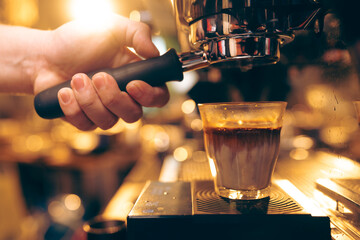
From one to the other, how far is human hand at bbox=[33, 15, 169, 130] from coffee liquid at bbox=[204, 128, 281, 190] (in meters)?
0.20

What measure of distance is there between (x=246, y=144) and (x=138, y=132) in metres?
2.19

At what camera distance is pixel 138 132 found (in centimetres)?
258

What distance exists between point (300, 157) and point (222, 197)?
45 centimetres

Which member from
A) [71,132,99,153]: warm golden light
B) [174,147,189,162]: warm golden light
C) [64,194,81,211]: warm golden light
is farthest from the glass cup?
[71,132,99,153]: warm golden light

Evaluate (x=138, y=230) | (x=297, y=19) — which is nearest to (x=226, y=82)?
(x=297, y=19)

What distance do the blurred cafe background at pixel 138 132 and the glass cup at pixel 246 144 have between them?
0.10 meters

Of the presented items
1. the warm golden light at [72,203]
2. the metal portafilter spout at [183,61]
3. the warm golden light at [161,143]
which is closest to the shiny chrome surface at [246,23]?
the metal portafilter spout at [183,61]

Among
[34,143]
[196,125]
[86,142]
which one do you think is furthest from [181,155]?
[34,143]

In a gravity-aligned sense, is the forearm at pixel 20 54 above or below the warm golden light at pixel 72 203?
above

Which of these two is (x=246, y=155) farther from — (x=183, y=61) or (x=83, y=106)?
(x=83, y=106)

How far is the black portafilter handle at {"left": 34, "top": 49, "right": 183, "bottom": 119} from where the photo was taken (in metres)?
0.52

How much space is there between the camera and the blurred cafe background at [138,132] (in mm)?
478

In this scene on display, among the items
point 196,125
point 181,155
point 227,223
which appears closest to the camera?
point 227,223

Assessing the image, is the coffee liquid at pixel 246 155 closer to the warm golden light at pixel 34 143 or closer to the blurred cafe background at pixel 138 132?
the blurred cafe background at pixel 138 132
